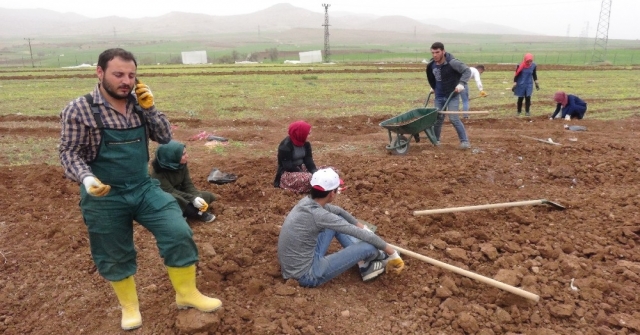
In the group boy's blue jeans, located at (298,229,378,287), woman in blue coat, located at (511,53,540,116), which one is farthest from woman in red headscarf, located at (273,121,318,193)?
woman in blue coat, located at (511,53,540,116)

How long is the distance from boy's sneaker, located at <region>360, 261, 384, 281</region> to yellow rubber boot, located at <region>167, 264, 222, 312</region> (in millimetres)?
1240

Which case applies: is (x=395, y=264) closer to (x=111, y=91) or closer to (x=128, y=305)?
Answer: (x=128, y=305)

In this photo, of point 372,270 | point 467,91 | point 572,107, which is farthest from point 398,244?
point 572,107

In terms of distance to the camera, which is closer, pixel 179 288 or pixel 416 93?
pixel 179 288

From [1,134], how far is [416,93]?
12.5 metres

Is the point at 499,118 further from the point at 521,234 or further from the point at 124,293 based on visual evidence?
the point at 124,293

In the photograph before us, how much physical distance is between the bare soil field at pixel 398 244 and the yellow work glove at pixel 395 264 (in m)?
0.11

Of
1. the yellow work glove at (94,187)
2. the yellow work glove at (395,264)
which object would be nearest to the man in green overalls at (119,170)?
the yellow work glove at (94,187)

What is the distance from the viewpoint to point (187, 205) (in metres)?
4.93

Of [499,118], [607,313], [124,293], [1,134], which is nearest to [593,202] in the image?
[607,313]

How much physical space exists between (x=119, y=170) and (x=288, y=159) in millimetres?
3191

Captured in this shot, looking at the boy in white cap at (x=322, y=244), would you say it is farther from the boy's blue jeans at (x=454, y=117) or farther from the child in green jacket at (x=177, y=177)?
the boy's blue jeans at (x=454, y=117)

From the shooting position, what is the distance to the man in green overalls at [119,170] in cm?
273

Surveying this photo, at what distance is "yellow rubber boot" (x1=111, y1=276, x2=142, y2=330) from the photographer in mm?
3236
